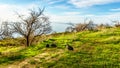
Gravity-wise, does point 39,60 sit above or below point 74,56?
below

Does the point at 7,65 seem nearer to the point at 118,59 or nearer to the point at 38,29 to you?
the point at 118,59

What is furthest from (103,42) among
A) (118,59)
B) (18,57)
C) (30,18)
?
(30,18)

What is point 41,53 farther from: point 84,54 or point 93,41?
point 93,41

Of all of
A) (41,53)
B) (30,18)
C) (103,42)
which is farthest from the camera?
(30,18)

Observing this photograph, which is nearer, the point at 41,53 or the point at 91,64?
the point at 91,64

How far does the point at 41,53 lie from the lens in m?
29.5

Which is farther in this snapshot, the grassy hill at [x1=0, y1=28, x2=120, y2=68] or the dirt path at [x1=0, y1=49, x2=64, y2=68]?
the dirt path at [x1=0, y1=49, x2=64, y2=68]

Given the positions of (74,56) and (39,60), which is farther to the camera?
(39,60)

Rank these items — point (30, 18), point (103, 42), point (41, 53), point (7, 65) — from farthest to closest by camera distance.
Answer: point (30, 18)
point (103, 42)
point (41, 53)
point (7, 65)

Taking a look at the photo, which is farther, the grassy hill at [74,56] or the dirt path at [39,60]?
the dirt path at [39,60]

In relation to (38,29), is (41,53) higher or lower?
lower

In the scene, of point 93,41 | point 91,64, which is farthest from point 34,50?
point 91,64

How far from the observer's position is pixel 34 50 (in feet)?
105

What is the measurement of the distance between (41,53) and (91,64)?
292 inches
